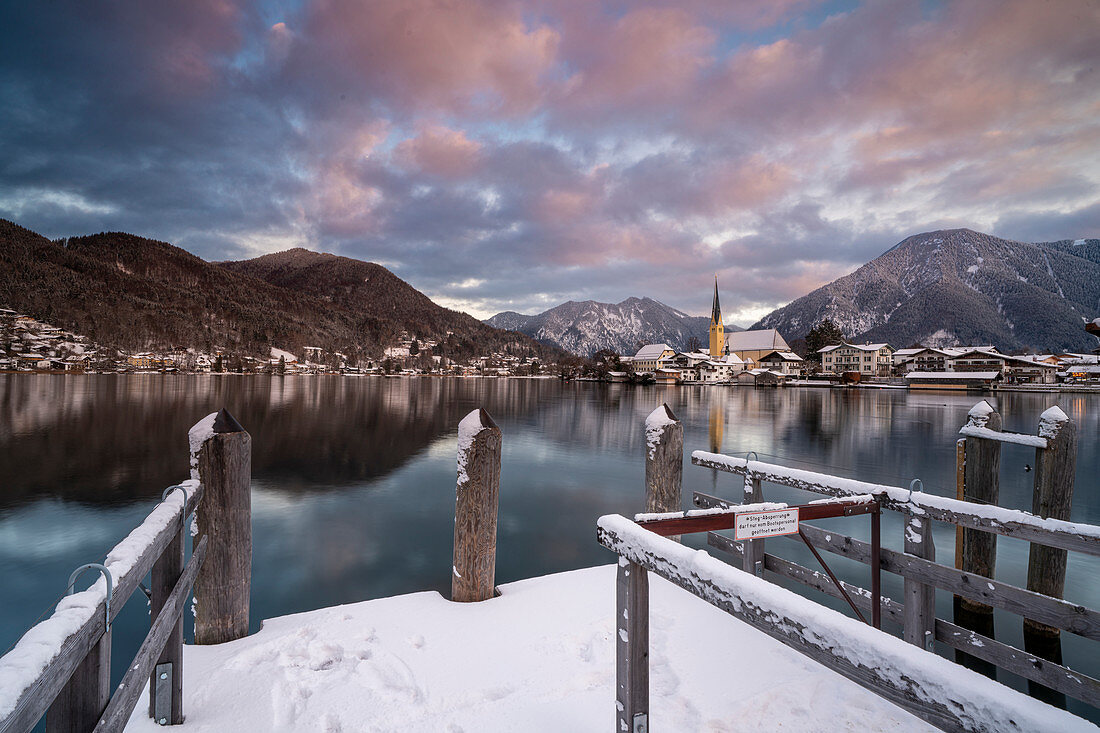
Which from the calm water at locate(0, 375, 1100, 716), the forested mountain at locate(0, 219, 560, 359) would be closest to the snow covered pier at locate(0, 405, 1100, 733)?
the calm water at locate(0, 375, 1100, 716)

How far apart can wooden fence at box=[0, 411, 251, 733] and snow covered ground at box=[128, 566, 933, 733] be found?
1.21ft

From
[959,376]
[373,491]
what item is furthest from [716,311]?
[373,491]

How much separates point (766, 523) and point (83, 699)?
3274mm

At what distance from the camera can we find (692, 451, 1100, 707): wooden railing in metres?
3.33

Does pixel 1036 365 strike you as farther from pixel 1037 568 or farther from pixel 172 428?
pixel 172 428

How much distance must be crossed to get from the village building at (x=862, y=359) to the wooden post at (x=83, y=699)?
12397 centimetres

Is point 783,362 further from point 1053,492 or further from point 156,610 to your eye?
point 156,610

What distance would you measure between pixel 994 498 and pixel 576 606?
5.34 metres

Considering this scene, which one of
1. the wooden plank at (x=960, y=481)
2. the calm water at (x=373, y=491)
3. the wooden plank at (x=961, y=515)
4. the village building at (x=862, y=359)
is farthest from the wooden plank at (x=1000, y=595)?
the village building at (x=862, y=359)

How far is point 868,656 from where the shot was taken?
1453mm

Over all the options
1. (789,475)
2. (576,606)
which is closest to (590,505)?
(576,606)

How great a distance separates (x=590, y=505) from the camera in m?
13.6

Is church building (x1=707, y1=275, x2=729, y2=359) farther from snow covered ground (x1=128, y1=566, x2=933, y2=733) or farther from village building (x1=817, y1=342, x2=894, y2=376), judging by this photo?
snow covered ground (x1=128, y1=566, x2=933, y2=733)

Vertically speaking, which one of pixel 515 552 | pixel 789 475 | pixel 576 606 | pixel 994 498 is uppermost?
pixel 789 475
